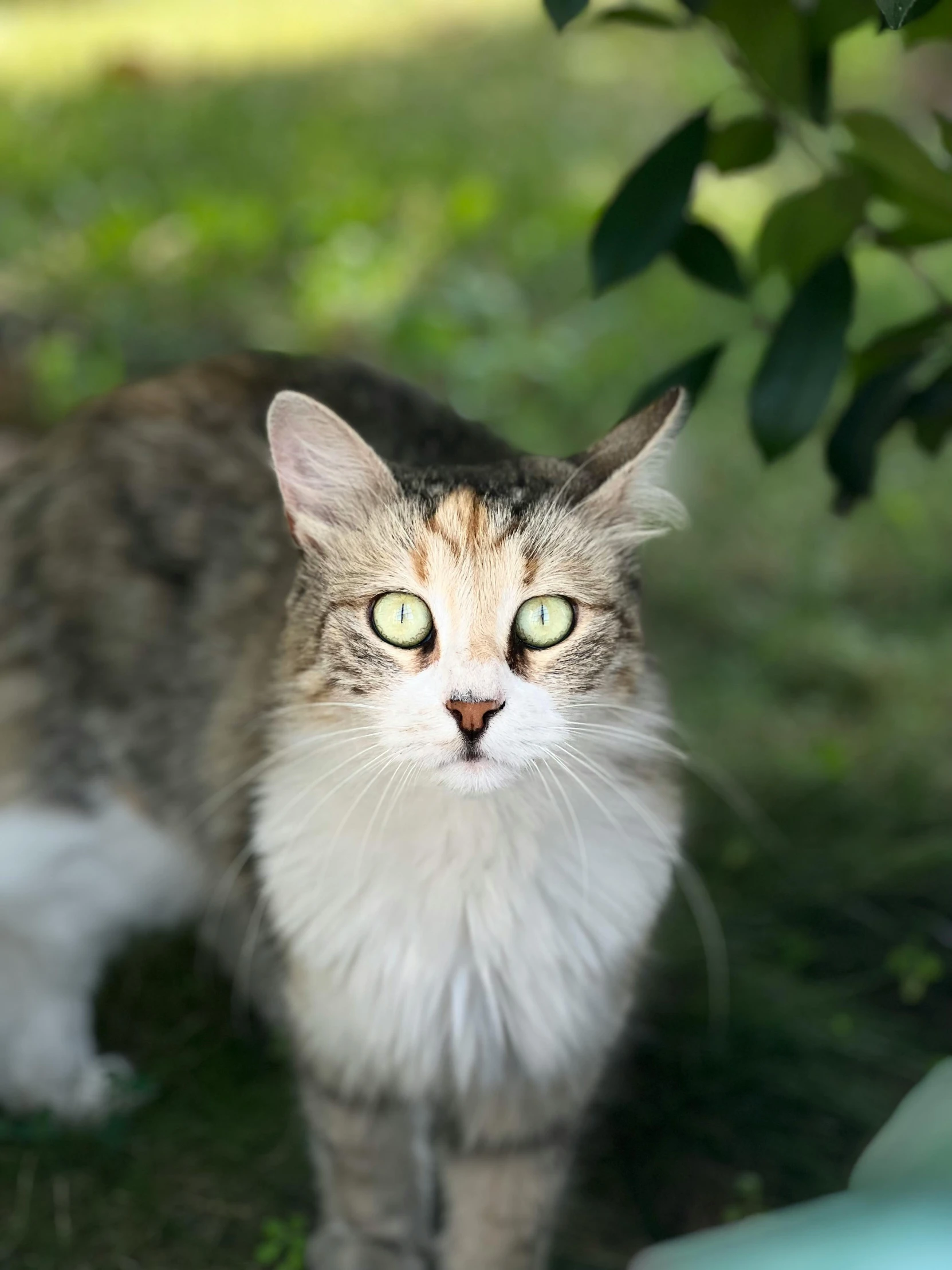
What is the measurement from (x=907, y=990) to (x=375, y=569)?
1.45 m

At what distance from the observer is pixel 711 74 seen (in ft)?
19.9

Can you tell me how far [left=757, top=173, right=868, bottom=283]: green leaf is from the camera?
1.81 metres

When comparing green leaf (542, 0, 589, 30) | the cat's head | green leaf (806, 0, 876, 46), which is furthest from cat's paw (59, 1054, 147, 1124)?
green leaf (806, 0, 876, 46)

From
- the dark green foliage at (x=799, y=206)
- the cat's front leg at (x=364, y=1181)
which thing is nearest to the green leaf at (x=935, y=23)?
the dark green foliage at (x=799, y=206)

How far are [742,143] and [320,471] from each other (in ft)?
2.50

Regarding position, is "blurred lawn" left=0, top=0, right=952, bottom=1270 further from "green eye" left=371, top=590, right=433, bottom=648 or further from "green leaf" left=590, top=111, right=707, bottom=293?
"green leaf" left=590, top=111, right=707, bottom=293

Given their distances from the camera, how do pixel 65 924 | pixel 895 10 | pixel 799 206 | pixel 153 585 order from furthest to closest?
1. pixel 65 924
2. pixel 153 585
3. pixel 799 206
4. pixel 895 10

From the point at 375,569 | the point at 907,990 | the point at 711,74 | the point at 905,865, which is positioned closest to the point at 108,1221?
the point at 375,569

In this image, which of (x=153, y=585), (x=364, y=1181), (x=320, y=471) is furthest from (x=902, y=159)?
(x=364, y=1181)

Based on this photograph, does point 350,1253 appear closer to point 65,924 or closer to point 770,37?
point 65,924

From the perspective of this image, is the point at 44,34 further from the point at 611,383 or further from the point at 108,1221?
the point at 108,1221

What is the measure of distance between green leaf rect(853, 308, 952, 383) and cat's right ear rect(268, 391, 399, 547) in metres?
0.80

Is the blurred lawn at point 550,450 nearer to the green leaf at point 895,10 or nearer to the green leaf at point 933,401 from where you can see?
the green leaf at point 933,401

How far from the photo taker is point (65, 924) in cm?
239
